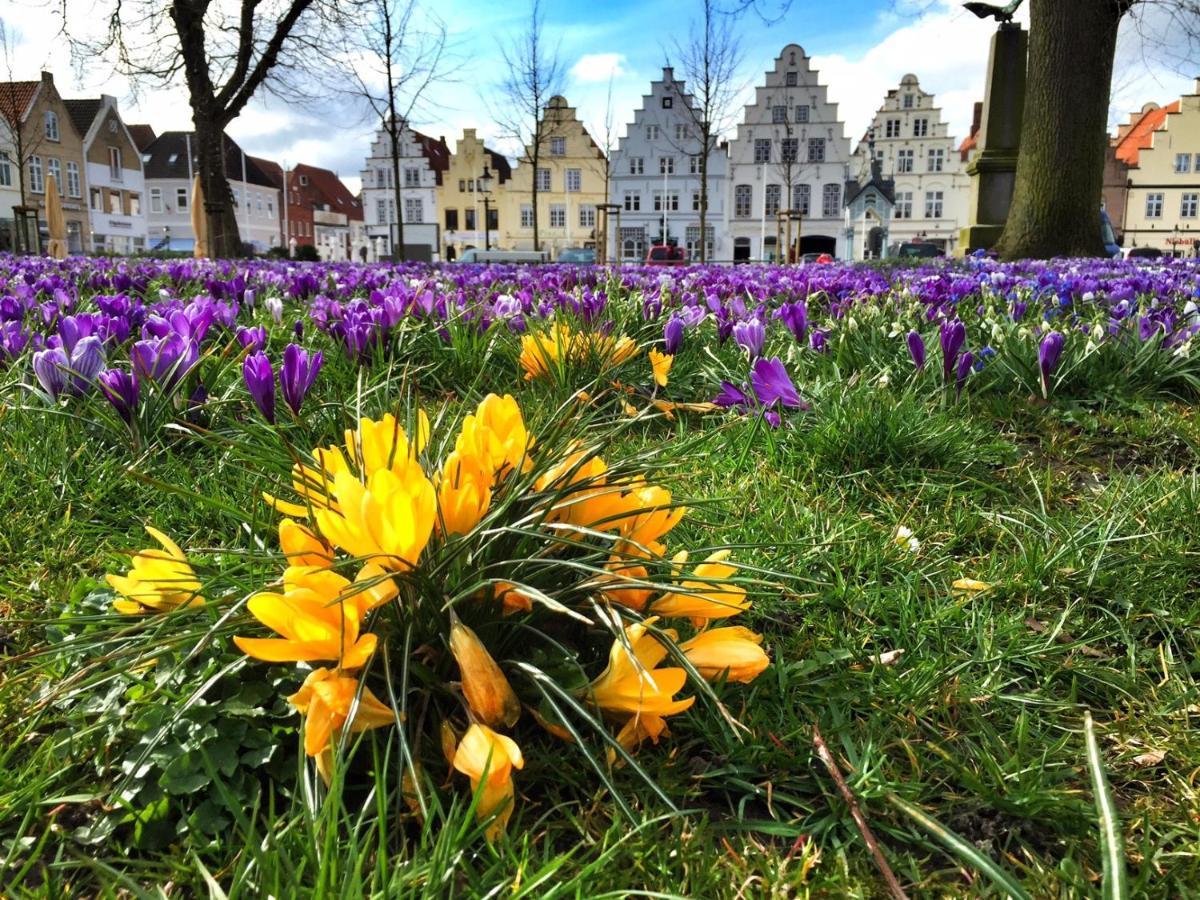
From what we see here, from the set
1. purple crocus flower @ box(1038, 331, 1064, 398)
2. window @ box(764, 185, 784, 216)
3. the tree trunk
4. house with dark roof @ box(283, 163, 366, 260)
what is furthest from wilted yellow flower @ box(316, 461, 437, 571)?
house with dark roof @ box(283, 163, 366, 260)

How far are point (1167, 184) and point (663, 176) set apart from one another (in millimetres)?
34296

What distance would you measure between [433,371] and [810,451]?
4.90 ft

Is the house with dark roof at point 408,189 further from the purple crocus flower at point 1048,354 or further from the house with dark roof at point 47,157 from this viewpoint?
the purple crocus flower at point 1048,354

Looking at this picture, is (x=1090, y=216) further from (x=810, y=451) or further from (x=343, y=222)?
(x=343, y=222)

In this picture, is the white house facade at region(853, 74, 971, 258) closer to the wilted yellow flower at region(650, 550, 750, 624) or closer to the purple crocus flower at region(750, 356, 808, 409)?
the purple crocus flower at region(750, 356, 808, 409)

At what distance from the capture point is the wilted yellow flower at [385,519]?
3.38 feet

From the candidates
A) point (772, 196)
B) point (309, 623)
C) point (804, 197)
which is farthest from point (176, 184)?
point (309, 623)

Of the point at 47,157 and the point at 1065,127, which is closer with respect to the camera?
the point at 1065,127

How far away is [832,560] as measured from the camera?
6.05ft

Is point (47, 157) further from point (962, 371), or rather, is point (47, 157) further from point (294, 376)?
point (962, 371)

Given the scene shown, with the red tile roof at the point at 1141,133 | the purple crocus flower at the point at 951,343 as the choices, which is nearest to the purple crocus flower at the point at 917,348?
the purple crocus flower at the point at 951,343

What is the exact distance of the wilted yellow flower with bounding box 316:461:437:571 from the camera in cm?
103

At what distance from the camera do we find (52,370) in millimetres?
2242

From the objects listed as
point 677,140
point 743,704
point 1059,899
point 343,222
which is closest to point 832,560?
point 743,704
